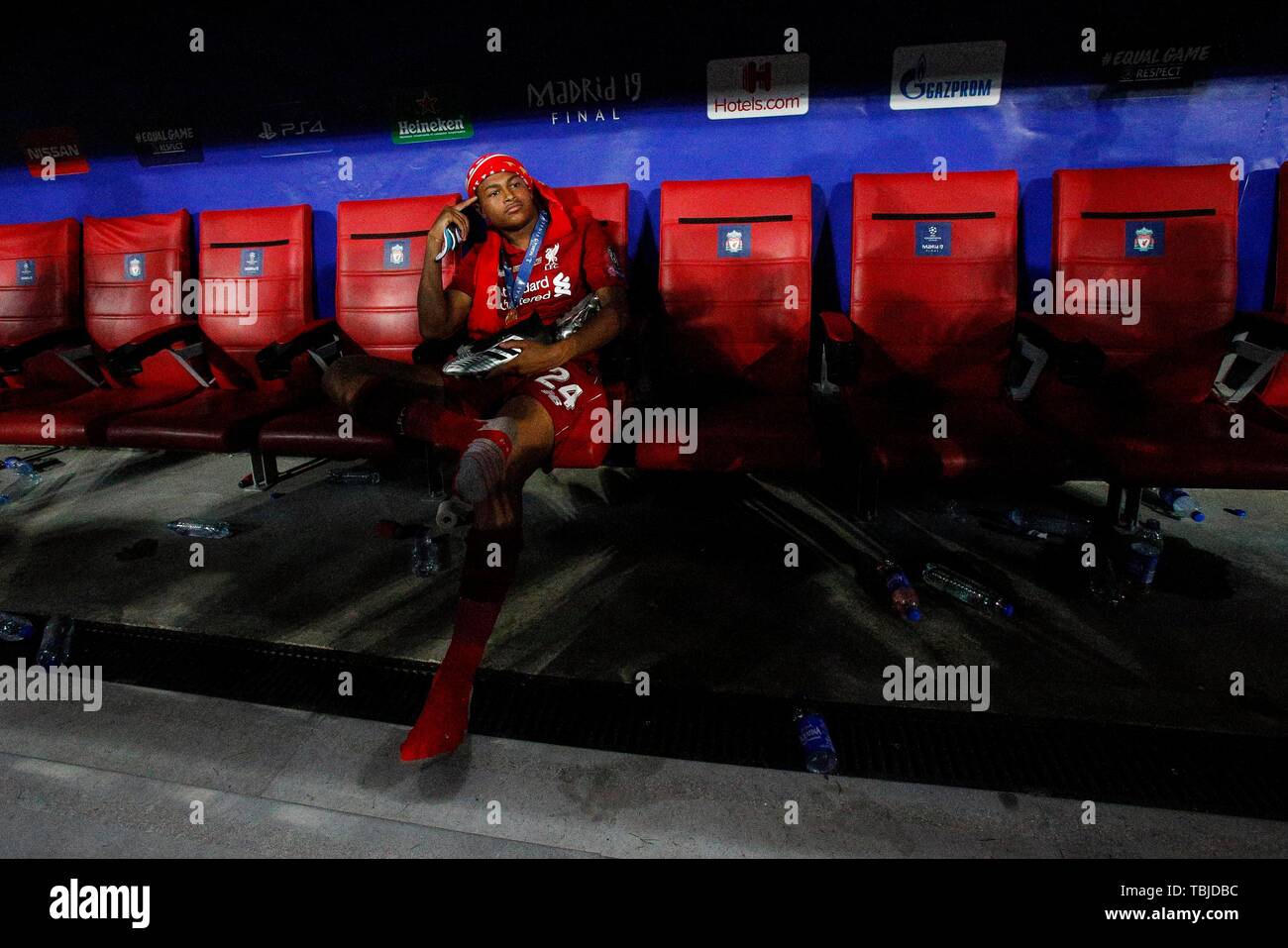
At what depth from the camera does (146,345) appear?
2.60 meters

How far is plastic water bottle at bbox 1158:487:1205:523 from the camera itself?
96.1 inches

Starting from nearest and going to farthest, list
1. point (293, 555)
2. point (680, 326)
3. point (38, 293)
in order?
point (293, 555)
point (680, 326)
point (38, 293)

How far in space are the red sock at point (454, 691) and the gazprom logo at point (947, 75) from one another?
261 cm

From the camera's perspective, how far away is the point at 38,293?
319cm

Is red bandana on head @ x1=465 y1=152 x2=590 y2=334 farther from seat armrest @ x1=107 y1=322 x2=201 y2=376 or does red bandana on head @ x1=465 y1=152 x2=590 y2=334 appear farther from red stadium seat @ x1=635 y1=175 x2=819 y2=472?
seat armrest @ x1=107 y1=322 x2=201 y2=376

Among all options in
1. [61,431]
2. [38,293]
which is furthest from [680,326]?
[38,293]

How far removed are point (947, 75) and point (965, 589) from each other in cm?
208

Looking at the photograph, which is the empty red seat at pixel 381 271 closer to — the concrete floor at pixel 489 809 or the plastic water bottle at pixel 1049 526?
the concrete floor at pixel 489 809

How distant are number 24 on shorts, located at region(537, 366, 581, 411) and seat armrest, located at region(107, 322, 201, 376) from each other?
1756 millimetres

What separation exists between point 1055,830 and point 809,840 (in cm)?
47

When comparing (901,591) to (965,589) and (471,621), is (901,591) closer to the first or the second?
(965,589)

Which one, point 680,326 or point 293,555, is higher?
point 680,326

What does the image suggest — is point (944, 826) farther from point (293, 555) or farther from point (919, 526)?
point (293, 555)

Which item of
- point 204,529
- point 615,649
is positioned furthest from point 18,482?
point 615,649
